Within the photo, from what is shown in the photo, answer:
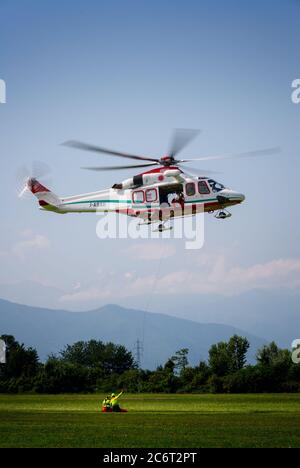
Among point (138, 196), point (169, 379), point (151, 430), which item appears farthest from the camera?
point (169, 379)

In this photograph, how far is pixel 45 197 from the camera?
40969 millimetres

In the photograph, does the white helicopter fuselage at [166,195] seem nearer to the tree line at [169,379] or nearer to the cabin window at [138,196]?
the cabin window at [138,196]

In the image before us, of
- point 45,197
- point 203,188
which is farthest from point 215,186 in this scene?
point 45,197

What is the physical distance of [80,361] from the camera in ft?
389

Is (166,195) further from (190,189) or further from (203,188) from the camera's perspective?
(203,188)

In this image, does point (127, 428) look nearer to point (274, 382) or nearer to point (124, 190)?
point (124, 190)

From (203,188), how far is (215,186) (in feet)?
2.22

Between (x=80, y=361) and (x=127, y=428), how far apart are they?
9554cm

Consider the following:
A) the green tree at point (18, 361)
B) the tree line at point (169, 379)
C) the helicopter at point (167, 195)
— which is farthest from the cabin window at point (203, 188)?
the green tree at point (18, 361)

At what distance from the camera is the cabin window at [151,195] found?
1457 inches

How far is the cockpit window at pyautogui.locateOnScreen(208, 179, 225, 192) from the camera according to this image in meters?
37.7

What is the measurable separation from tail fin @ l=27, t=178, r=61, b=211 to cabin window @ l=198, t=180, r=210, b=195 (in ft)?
24.5

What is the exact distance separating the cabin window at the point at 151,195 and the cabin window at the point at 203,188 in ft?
7.09
